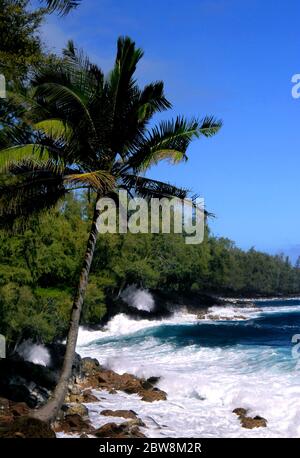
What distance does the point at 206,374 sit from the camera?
26.0 meters

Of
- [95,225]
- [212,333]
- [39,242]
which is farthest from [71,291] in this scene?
[95,225]

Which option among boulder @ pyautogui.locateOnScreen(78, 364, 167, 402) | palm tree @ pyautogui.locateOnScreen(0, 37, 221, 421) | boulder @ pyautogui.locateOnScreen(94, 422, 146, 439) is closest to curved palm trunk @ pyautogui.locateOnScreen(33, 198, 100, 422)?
palm tree @ pyautogui.locateOnScreen(0, 37, 221, 421)

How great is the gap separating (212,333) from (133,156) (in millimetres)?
36625

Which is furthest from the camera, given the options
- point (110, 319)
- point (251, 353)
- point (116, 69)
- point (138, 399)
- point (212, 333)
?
point (110, 319)

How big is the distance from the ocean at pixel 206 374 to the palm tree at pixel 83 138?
7934 mm

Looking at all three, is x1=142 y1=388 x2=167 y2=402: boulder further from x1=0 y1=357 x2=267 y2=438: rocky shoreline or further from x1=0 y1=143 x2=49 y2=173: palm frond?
x1=0 y1=143 x2=49 y2=173: palm frond

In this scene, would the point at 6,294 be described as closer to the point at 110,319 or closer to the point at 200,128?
the point at 200,128

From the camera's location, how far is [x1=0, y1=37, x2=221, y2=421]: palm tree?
12.0 m

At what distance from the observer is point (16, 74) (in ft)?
42.1

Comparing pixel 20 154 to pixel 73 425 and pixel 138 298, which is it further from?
pixel 138 298

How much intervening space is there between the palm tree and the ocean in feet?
26.0

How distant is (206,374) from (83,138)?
688 inches

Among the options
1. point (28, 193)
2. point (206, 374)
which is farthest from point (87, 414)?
point (206, 374)

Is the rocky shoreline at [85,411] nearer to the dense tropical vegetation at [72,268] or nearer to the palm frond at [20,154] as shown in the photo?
the dense tropical vegetation at [72,268]
